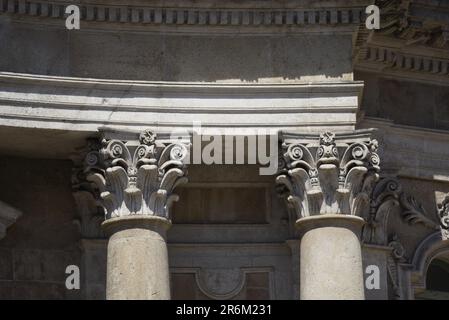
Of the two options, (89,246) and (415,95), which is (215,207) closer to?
(89,246)

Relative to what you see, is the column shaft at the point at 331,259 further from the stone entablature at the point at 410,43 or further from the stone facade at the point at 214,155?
the stone entablature at the point at 410,43

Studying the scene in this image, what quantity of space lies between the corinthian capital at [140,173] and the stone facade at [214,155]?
37 mm

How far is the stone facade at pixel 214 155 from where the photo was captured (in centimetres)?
3688

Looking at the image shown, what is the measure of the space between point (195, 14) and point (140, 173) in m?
3.69

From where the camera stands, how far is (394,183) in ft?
130

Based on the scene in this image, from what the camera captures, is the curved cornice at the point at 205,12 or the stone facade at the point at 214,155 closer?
the stone facade at the point at 214,155

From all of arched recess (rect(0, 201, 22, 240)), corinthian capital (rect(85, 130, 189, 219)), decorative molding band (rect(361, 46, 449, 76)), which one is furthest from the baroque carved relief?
decorative molding band (rect(361, 46, 449, 76))

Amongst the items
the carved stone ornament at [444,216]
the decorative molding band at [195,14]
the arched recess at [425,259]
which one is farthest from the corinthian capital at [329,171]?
the carved stone ornament at [444,216]

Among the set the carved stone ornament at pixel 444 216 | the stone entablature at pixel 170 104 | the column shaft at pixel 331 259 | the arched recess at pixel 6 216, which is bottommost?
the column shaft at pixel 331 259

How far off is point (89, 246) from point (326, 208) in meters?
5.27

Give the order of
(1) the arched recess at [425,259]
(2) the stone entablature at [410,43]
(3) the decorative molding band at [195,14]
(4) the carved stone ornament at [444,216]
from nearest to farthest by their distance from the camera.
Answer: (3) the decorative molding band at [195,14], (2) the stone entablature at [410,43], (1) the arched recess at [425,259], (4) the carved stone ornament at [444,216]

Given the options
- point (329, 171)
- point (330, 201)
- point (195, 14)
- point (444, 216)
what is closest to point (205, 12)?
point (195, 14)

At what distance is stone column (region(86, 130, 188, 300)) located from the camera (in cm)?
3619

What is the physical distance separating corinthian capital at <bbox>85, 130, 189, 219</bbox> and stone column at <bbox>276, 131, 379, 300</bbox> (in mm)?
2296
